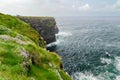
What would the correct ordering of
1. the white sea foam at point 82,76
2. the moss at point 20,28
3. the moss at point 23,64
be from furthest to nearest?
the moss at point 20,28
the white sea foam at point 82,76
the moss at point 23,64

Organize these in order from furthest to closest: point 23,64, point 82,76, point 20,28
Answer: point 20,28 → point 82,76 → point 23,64

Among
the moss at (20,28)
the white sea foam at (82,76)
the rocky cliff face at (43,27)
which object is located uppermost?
the moss at (20,28)

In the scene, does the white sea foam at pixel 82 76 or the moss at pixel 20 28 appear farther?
the moss at pixel 20 28

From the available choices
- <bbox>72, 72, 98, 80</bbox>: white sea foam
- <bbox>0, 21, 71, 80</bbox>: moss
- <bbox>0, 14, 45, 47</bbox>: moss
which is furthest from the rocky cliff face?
<bbox>0, 21, 71, 80</bbox>: moss

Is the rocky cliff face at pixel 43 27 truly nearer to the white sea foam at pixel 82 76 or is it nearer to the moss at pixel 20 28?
the moss at pixel 20 28

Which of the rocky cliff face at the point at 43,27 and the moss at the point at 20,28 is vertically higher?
the moss at the point at 20,28

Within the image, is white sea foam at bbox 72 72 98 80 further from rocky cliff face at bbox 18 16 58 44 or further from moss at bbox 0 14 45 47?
rocky cliff face at bbox 18 16 58 44

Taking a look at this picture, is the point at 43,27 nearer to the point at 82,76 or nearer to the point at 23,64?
the point at 82,76

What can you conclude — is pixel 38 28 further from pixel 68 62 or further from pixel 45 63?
pixel 45 63

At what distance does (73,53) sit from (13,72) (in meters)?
80.0


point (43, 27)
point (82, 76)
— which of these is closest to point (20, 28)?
point (82, 76)

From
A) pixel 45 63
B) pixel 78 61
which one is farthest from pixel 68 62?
pixel 45 63

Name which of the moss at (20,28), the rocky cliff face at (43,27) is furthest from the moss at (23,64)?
the rocky cliff face at (43,27)

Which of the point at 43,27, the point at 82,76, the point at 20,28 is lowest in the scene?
the point at 82,76
